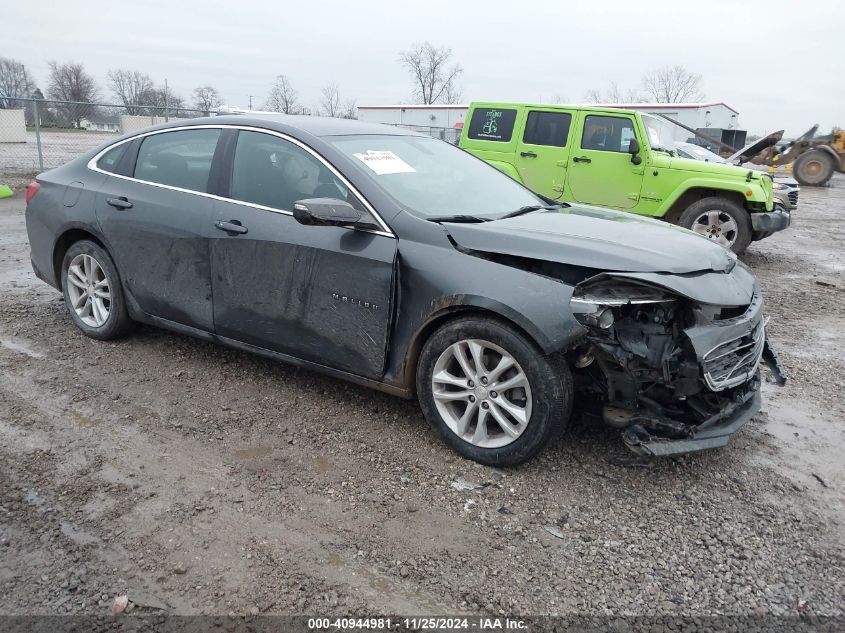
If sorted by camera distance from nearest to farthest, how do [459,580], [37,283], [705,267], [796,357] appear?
[459,580] → [705,267] → [796,357] → [37,283]

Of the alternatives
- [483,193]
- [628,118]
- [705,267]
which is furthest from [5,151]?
[705,267]

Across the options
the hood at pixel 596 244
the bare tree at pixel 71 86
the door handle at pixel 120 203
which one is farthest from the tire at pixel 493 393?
the bare tree at pixel 71 86

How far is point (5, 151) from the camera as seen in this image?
65.4 feet

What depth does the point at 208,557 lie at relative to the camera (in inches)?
99.7

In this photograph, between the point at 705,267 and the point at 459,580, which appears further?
the point at 705,267

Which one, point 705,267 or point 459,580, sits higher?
point 705,267

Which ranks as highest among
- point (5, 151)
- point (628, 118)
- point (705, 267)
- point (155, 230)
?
point (628, 118)

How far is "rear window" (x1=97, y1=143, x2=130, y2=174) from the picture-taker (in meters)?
4.51

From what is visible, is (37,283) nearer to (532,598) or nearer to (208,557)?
(208,557)

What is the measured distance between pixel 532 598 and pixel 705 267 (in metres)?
1.79

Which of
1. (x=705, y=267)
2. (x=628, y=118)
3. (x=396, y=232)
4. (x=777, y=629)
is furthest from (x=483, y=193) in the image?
(x=628, y=118)

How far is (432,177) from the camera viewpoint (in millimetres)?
3902

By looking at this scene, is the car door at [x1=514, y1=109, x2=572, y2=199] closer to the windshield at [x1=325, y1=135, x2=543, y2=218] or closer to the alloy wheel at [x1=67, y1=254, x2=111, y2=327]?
the windshield at [x1=325, y1=135, x2=543, y2=218]

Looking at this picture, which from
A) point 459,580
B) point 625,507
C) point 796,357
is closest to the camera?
point 459,580
